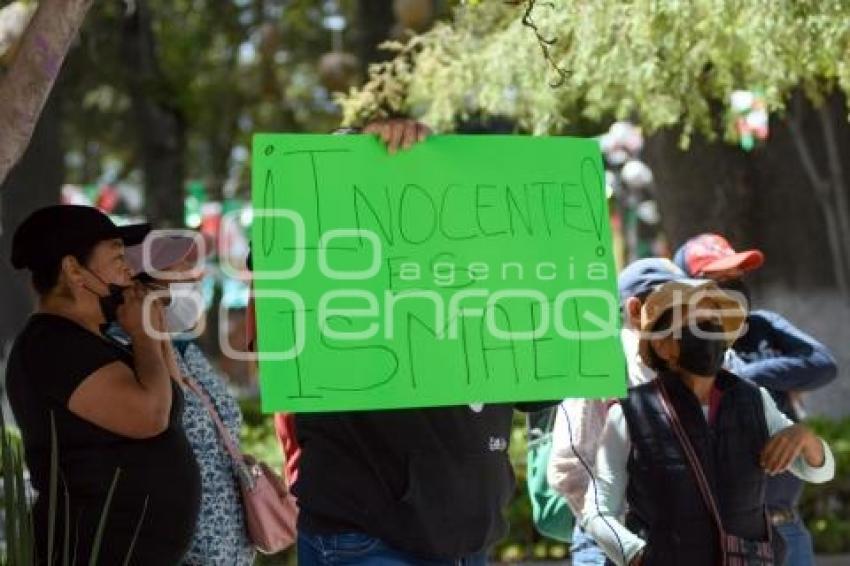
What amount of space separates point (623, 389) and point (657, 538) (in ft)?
1.56

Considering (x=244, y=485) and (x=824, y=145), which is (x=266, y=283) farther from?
(x=824, y=145)

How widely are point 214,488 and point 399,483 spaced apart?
71 centimetres

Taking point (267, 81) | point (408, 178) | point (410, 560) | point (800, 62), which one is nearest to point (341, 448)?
point (410, 560)

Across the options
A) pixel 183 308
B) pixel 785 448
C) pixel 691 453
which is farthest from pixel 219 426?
pixel 785 448

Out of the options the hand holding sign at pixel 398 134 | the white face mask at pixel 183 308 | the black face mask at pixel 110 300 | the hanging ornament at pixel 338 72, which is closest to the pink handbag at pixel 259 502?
the white face mask at pixel 183 308

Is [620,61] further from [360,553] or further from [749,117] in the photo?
[360,553]

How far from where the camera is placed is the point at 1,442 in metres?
3.84

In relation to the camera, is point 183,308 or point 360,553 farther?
point 183,308

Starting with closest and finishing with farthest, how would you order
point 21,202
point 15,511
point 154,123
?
point 15,511, point 21,202, point 154,123

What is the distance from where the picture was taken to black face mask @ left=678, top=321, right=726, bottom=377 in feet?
14.8

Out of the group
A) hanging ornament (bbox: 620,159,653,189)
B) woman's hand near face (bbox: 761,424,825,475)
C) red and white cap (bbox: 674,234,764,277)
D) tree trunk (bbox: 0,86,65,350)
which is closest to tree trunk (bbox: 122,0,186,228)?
tree trunk (bbox: 0,86,65,350)

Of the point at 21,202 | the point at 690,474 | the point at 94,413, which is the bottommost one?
the point at 690,474

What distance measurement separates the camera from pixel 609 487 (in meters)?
4.48

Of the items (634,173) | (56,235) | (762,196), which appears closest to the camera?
(56,235)
